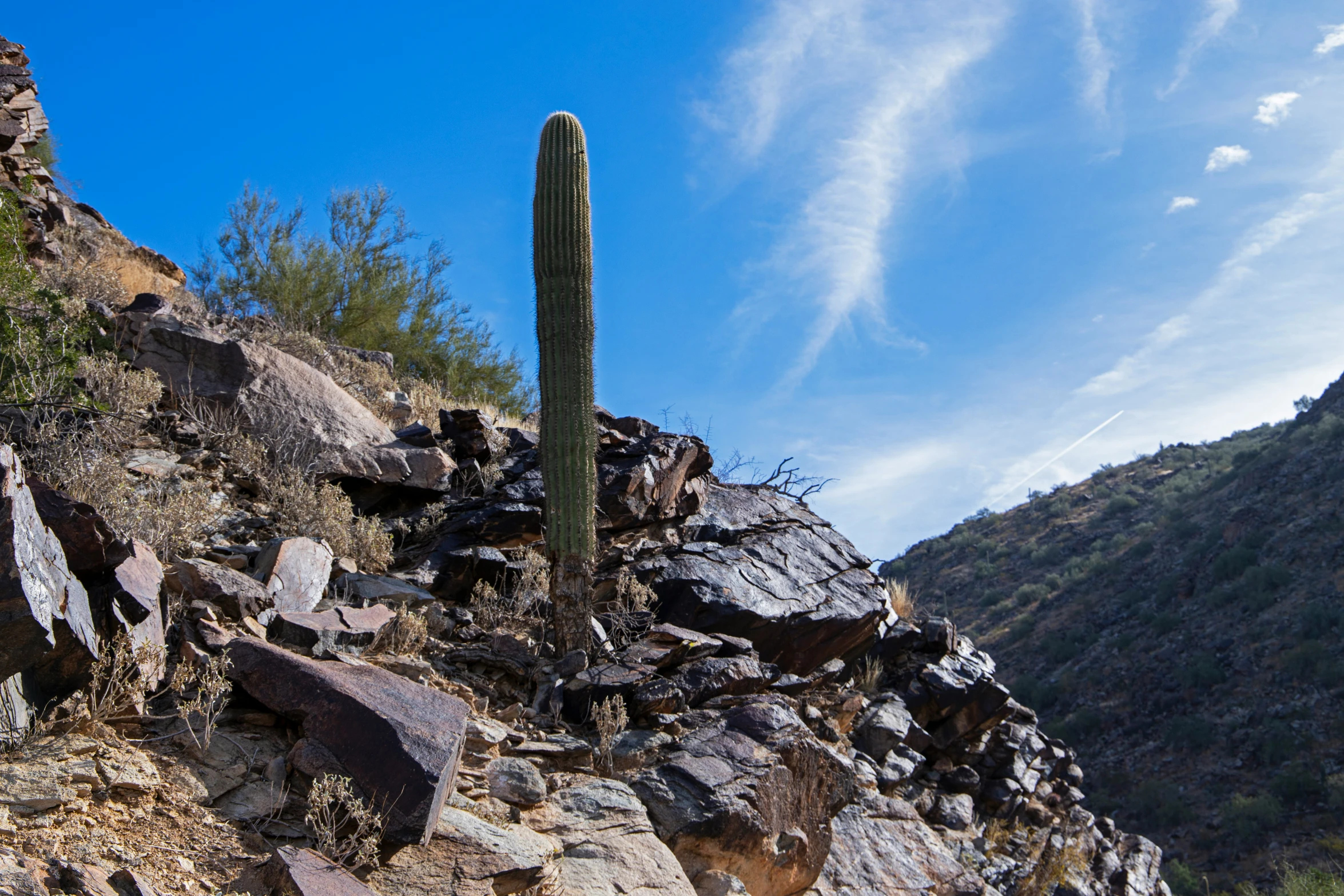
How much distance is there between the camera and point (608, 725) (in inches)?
212

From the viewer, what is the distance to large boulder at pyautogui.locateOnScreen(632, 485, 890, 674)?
7.37 meters

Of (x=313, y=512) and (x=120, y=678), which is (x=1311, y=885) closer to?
(x=313, y=512)

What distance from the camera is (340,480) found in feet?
24.5

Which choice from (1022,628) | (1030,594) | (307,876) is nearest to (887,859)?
(307,876)

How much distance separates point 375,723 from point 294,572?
1970mm

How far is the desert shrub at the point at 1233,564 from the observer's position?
73.9 ft

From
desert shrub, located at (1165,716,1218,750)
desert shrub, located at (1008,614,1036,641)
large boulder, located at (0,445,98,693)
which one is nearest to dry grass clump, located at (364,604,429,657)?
large boulder, located at (0,445,98,693)

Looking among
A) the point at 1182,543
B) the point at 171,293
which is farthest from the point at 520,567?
the point at 1182,543

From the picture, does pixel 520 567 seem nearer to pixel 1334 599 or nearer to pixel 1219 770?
pixel 1219 770

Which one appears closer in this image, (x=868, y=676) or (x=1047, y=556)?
(x=868, y=676)

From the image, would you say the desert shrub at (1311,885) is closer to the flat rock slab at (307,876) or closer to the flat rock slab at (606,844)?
the flat rock slab at (606,844)

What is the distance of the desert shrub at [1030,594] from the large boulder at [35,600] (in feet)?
87.8

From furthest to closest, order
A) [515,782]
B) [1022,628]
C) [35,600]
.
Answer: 1. [1022,628]
2. [515,782]
3. [35,600]

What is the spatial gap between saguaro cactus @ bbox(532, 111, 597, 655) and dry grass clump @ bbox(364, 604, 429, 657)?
106 centimetres
